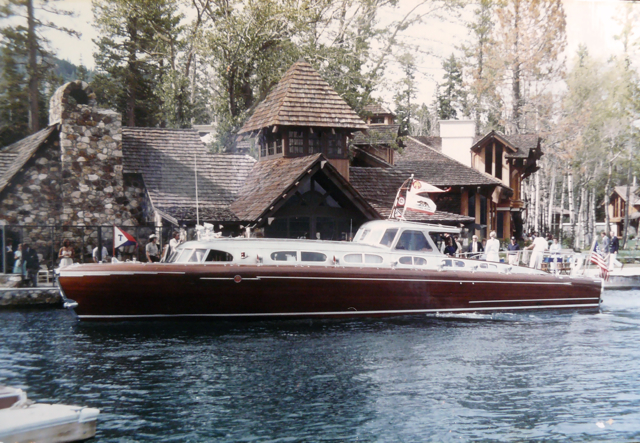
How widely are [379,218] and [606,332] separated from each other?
3.59 meters

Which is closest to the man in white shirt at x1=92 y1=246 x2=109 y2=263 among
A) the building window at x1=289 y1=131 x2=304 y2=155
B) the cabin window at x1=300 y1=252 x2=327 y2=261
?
the cabin window at x1=300 y1=252 x2=327 y2=261

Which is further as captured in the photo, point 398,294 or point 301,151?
point 301,151

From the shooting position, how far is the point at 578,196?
11.2 meters

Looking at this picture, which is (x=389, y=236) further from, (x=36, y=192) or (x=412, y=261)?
(x=36, y=192)

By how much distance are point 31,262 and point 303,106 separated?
502 cm

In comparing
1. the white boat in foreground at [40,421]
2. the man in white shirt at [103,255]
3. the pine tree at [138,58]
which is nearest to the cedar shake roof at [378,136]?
the pine tree at [138,58]

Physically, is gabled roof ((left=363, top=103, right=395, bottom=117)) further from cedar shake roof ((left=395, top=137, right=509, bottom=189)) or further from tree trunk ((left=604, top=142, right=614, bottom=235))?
tree trunk ((left=604, top=142, right=614, bottom=235))

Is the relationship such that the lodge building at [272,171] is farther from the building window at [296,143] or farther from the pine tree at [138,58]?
the pine tree at [138,58]

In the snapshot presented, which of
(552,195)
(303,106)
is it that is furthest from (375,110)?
(552,195)

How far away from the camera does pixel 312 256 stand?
332 inches

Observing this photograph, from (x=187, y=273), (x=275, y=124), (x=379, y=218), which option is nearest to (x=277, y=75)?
(x=275, y=124)

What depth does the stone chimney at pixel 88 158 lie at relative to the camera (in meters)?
6.89

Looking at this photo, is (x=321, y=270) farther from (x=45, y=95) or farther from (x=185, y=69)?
(x=45, y=95)

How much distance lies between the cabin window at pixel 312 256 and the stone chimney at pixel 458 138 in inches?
112
